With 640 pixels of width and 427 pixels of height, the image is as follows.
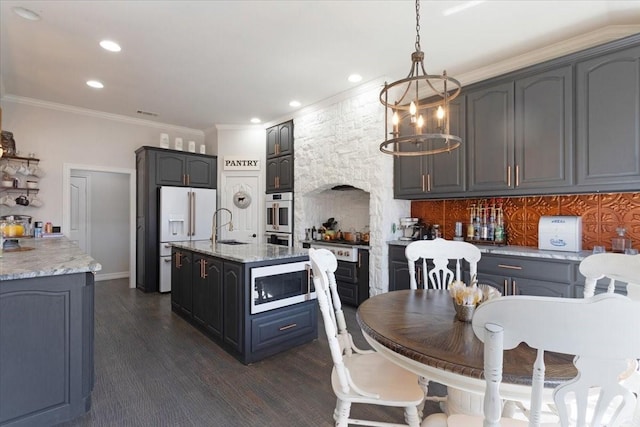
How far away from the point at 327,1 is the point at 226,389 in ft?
9.87

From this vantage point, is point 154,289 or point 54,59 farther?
point 154,289

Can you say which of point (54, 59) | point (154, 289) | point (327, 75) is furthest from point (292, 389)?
point (54, 59)

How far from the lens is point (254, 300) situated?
274 centimetres

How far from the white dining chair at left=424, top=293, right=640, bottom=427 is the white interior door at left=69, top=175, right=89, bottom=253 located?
6.80 m

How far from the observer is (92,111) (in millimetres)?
5160

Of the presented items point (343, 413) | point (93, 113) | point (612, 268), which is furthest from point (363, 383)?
point (93, 113)

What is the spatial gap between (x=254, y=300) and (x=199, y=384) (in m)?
0.73

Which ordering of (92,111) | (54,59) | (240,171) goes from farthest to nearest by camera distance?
(240,171) < (92,111) < (54,59)

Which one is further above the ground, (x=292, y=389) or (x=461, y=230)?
(x=461, y=230)

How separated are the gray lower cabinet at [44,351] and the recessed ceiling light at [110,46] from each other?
235cm

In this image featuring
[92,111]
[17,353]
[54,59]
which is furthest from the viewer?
[92,111]

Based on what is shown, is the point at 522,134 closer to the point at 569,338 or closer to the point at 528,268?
the point at 528,268

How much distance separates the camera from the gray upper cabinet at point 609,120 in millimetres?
2490

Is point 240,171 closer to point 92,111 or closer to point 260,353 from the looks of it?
point 92,111
